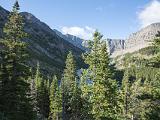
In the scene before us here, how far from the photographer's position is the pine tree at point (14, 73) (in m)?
31.8

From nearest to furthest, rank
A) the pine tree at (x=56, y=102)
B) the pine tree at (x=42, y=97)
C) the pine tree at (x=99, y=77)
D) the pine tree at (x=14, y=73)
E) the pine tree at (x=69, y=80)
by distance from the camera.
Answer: the pine tree at (x=14, y=73) < the pine tree at (x=99, y=77) < the pine tree at (x=69, y=80) < the pine tree at (x=56, y=102) < the pine tree at (x=42, y=97)

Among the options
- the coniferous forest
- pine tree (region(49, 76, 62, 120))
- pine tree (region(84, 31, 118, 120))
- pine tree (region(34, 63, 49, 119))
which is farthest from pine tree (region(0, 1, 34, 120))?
pine tree (region(34, 63, 49, 119))

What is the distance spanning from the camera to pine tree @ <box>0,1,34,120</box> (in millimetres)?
31812

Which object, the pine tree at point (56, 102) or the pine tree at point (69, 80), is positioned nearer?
the pine tree at point (69, 80)

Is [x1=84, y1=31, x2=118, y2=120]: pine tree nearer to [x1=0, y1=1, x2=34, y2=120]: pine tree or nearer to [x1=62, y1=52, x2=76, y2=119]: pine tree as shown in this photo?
[x1=0, y1=1, x2=34, y2=120]: pine tree

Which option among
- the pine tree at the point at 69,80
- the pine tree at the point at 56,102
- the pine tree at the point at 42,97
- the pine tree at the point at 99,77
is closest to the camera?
the pine tree at the point at 99,77

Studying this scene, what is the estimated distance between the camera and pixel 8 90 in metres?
32.0

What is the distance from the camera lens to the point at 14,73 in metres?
32.3

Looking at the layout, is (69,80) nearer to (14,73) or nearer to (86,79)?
(86,79)

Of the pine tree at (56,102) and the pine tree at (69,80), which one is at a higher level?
the pine tree at (69,80)

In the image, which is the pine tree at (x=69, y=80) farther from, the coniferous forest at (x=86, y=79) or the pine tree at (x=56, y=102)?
the coniferous forest at (x=86, y=79)

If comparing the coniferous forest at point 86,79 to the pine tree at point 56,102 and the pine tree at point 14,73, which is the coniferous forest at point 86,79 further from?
the pine tree at point 56,102

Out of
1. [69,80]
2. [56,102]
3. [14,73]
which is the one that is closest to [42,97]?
[56,102]

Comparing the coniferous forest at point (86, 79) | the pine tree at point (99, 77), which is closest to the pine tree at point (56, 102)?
the coniferous forest at point (86, 79)
